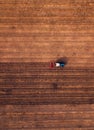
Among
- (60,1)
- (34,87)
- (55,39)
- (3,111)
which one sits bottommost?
(3,111)

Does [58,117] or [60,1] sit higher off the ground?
[60,1]

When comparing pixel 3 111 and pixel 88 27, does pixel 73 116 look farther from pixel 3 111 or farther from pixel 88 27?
pixel 88 27

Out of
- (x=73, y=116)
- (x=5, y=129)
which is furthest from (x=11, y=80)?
(x=73, y=116)

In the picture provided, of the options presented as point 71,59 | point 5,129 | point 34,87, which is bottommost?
point 5,129

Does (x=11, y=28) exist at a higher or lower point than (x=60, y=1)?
lower

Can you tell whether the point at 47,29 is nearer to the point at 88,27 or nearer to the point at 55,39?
the point at 55,39

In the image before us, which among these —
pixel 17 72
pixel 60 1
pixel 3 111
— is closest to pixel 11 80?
pixel 17 72
